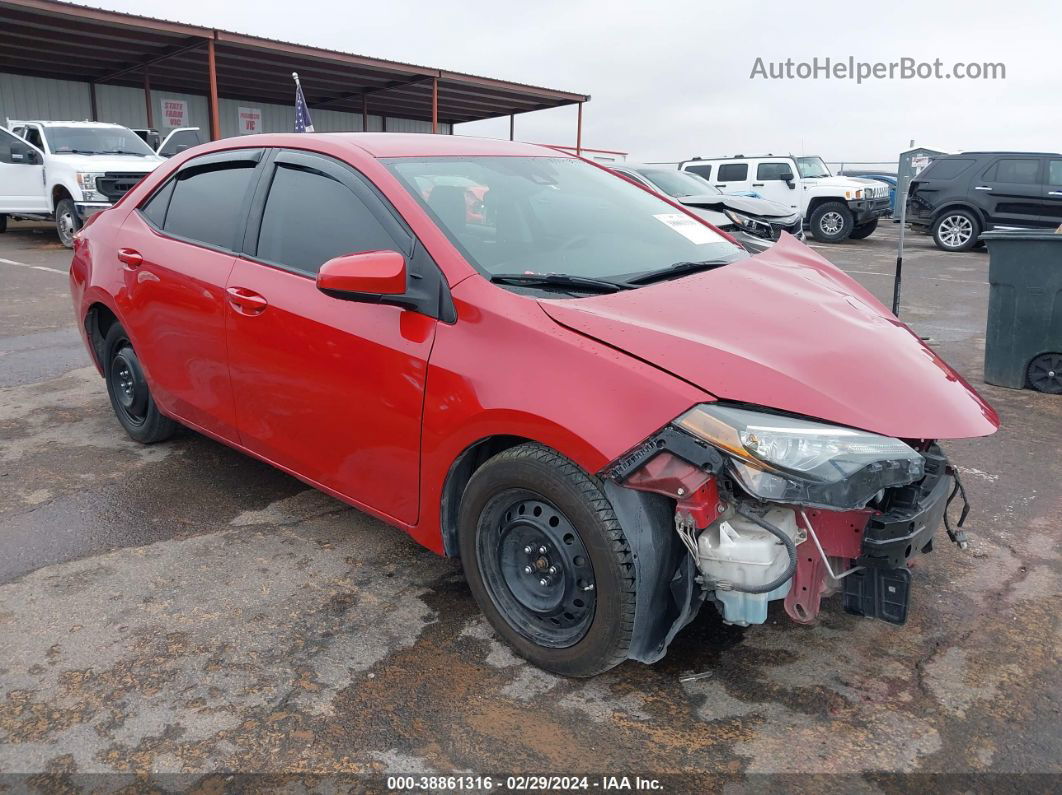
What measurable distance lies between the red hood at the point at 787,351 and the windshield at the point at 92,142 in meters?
13.3

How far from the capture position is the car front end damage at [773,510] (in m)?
2.09

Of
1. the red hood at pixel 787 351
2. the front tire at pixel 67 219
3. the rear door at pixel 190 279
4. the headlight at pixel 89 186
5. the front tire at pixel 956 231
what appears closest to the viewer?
the red hood at pixel 787 351

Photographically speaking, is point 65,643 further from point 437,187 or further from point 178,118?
point 178,118

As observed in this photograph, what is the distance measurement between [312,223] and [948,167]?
15.1 metres

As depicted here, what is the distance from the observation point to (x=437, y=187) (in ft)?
9.67

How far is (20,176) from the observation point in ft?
44.0

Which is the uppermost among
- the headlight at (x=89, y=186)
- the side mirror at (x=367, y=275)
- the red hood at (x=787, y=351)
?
the headlight at (x=89, y=186)

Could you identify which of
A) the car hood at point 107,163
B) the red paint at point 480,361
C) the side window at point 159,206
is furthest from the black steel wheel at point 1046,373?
the car hood at point 107,163

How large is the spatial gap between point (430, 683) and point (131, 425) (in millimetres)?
2820

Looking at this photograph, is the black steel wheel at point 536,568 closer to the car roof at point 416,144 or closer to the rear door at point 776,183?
the car roof at point 416,144

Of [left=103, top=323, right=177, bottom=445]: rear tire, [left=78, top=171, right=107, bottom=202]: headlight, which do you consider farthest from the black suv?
[left=103, top=323, right=177, bottom=445]: rear tire

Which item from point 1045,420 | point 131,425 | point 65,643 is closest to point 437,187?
point 65,643

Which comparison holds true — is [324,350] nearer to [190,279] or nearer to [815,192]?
[190,279]

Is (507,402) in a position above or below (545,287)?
below
